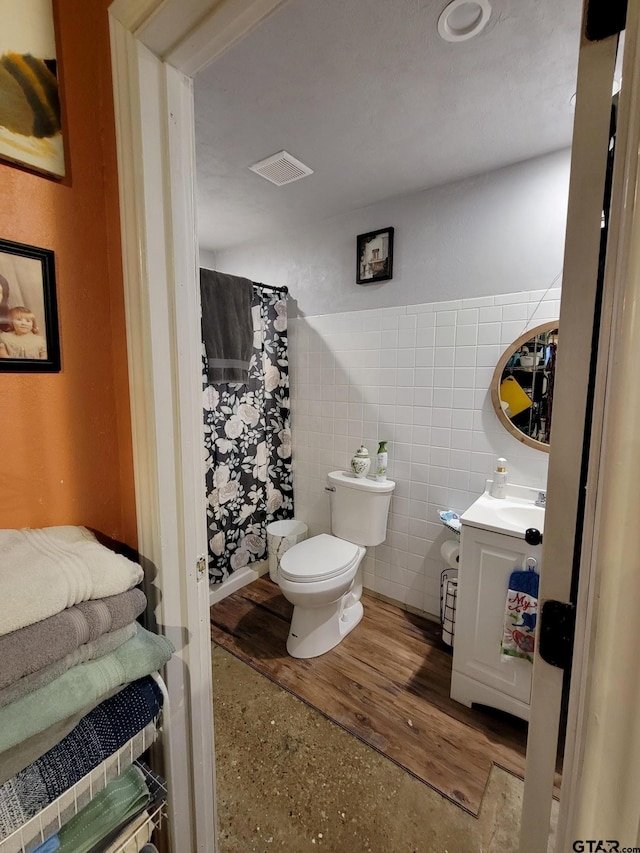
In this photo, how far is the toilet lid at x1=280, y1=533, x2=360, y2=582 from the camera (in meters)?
1.71

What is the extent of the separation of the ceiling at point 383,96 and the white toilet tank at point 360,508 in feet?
5.00

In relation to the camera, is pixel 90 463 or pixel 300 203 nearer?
pixel 90 463

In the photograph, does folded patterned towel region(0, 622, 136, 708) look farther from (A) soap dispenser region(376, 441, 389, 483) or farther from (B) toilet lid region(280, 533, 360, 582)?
(A) soap dispenser region(376, 441, 389, 483)

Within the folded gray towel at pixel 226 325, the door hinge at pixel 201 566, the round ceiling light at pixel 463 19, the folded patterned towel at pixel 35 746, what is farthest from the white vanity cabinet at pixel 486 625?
the round ceiling light at pixel 463 19

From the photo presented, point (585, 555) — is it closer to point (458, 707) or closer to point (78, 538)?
point (78, 538)

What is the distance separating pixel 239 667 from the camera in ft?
5.65

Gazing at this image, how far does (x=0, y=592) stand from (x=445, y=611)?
1.80 metres

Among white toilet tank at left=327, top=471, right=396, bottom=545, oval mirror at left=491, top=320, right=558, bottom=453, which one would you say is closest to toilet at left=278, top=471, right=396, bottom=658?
white toilet tank at left=327, top=471, right=396, bottom=545

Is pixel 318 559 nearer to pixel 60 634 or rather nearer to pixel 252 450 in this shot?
pixel 252 450

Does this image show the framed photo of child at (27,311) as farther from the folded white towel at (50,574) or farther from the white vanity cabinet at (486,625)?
the white vanity cabinet at (486,625)

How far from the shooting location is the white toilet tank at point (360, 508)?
6.59 ft

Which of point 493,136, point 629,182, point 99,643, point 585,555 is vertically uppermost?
point 493,136

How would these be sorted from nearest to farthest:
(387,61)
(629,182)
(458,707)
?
(629,182), (387,61), (458,707)

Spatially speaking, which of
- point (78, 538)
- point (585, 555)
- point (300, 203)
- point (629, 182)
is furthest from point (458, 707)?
point (300, 203)
